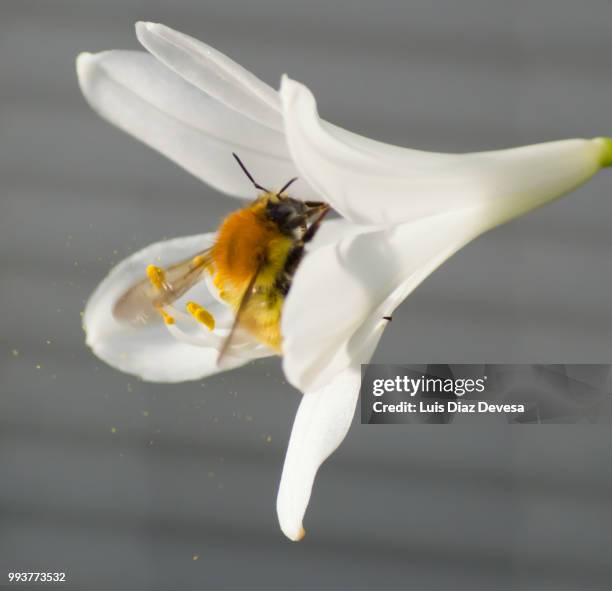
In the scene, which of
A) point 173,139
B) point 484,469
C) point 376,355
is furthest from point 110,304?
point 484,469

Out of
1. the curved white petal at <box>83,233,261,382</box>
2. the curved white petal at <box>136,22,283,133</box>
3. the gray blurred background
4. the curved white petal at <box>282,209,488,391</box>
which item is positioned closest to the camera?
the curved white petal at <box>282,209,488,391</box>

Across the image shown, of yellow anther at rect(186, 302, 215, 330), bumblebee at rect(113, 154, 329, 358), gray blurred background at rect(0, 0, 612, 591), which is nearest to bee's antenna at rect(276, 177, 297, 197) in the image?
bumblebee at rect(113, 154, 329, 358)

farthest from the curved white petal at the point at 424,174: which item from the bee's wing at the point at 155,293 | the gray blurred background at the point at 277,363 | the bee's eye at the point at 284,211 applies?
the gray blurred background at the point at 277,363

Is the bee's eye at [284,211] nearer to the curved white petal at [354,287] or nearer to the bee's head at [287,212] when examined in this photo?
the bee's head at [287,212]

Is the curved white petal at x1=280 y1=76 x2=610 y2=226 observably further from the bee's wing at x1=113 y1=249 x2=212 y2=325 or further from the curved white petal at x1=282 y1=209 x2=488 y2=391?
the bee's wing at x1=113 y1=249 x2=212 y2=325

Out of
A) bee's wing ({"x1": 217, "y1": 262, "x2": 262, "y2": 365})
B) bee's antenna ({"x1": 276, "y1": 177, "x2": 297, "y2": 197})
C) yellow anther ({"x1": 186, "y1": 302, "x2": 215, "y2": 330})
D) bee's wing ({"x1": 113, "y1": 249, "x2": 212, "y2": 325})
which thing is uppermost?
bee's antenna ({"x1": 276, "y1": 177, "x2": 297, "y2": 197})

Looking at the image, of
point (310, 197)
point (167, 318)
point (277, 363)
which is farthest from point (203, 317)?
point (277, 363)

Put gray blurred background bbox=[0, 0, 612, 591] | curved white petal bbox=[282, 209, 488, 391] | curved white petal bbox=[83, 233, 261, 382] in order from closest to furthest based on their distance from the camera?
curved white petal bbox=[282, 209, 488, 391] → curved white petal bbox=[83, 233, 261, 382] → gray blurred background bbox=[0, 0, 612, 591]
